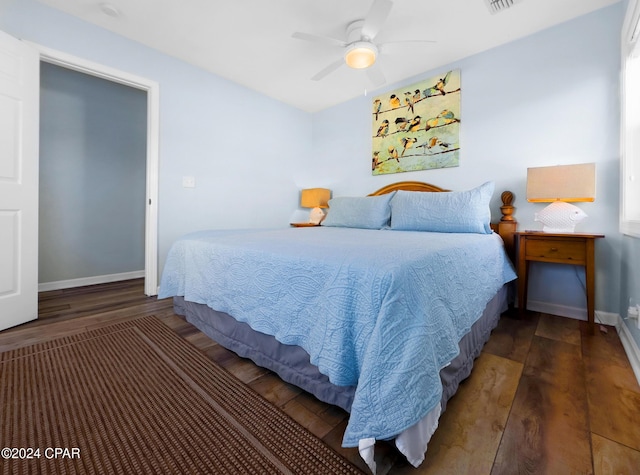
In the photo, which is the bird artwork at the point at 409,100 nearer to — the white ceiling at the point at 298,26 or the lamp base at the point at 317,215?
the white ceiling at the point at 298,26

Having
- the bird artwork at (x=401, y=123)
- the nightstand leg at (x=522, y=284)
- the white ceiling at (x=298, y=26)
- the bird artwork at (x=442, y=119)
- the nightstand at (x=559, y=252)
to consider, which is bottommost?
the nightstand leg at (x=522, y=284)

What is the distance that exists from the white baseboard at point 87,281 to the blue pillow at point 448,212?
3398mm

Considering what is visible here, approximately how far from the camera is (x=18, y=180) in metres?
1.93

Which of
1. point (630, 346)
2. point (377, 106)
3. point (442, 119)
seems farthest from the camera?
point (377, 106)

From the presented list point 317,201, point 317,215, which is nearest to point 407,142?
point 317,201

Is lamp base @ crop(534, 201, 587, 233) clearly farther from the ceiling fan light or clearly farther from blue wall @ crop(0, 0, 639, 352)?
the ceiling fan light

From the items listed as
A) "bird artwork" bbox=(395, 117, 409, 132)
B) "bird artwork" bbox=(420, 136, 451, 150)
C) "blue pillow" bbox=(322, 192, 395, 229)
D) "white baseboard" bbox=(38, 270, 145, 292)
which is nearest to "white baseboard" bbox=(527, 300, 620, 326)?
"blue pillow" bbox=(322, 192, 395, 229)

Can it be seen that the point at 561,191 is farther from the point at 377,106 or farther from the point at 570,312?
the point at 377,106

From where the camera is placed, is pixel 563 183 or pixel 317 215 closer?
pixel 563 183

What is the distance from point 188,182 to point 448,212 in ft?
8.56

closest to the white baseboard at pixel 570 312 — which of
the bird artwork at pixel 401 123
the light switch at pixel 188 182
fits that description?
the bird artwork at pixel 401 123

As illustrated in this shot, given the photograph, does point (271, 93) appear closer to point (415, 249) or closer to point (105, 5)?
point (105, 5)

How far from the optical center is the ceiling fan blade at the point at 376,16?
1.72 meters

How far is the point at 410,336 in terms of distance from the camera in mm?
822
